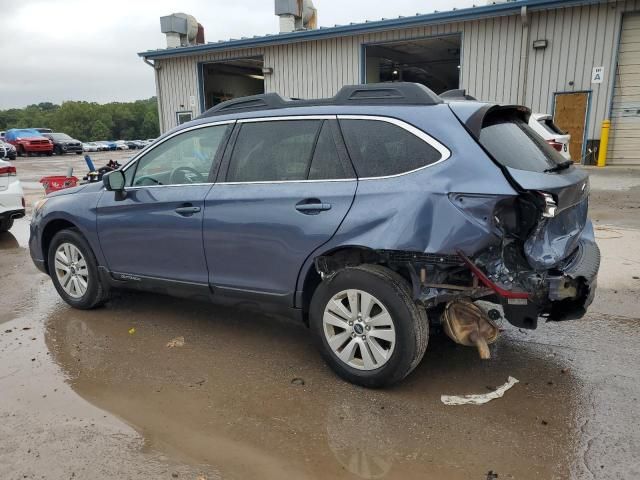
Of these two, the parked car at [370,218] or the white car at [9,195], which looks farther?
the white car at [9,195]

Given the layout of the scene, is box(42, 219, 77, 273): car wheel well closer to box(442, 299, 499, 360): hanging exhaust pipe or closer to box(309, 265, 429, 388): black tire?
box(309, 265, 429, 388): black tire

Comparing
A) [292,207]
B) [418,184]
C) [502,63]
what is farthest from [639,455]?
[502,63]

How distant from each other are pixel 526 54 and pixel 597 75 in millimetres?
2100

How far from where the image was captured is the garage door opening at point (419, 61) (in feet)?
67.3

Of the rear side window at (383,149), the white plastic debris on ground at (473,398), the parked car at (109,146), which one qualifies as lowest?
the parked car at (109,146)

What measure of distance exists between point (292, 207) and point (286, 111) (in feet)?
2.56

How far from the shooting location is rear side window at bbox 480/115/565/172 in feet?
10.7

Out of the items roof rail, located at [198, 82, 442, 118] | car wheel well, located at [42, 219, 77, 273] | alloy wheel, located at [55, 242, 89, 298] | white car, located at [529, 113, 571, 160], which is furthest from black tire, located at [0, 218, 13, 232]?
white car, located at [529, 113, 571, 160]

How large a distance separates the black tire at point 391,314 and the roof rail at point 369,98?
1102 mm

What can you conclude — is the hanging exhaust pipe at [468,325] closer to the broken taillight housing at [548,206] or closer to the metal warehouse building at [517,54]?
the broken taillight housing at [548,206]

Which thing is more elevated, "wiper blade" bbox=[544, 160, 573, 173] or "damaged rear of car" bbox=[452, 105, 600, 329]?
"wiper blade" bbox=[544, 160, 573, 173]

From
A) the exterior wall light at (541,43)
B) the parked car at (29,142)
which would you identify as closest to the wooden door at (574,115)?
the exterior wall light at (541,43)

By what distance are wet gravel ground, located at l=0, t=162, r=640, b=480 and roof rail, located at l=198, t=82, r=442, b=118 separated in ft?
5.96

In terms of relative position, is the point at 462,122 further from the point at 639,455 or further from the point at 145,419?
the point at 145,419
